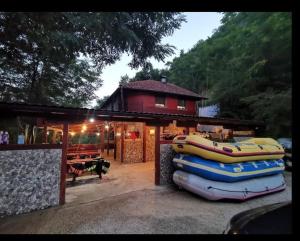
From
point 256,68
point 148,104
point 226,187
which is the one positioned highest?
point 256,68

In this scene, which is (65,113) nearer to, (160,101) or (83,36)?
(83,36)

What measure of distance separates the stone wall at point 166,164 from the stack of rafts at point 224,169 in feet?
2.46

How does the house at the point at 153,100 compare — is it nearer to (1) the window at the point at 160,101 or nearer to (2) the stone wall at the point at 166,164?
(1) the window at the point at 160,101

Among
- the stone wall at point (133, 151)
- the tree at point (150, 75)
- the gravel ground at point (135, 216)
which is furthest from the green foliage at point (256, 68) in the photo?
the tree at point (150, 75)

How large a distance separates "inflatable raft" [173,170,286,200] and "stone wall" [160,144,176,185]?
0.97 metres

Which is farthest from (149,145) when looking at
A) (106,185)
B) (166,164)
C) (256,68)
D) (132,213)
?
(132,213)

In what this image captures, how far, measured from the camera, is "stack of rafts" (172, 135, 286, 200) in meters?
7.38

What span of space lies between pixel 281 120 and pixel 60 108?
37.6 feet

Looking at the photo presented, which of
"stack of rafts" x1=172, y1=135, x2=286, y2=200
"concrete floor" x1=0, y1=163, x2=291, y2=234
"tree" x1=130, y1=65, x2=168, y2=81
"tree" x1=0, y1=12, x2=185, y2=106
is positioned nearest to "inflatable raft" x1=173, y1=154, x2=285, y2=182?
→ "stack of rafts" x1=172, y1=135, x2=286, y2=200

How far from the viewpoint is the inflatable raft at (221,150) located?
304 inches

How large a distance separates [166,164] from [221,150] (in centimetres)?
292

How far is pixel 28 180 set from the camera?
6383mm

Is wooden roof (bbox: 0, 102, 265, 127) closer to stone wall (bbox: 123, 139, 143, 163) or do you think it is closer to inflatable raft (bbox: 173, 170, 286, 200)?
inflatable raft (bbox: 173, 170, 286, 200)

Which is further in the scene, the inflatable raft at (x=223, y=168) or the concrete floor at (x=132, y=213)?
the inflatable raft at (x=223, y=168)
